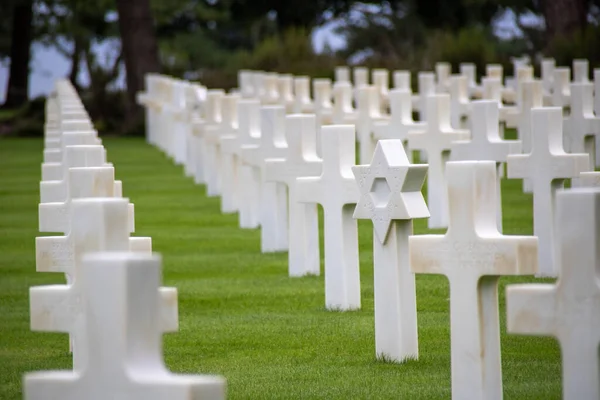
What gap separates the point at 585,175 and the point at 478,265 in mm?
1849

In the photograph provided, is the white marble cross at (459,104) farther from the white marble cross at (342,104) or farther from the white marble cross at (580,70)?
the white marble cross at (580,70)

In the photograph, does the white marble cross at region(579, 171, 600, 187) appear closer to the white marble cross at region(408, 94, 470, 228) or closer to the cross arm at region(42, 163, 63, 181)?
the cross arm at region(42, 163, 63, 181)

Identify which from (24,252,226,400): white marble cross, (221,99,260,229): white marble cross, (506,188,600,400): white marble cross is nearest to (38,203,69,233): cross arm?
(506,188,600,400): white marble cross

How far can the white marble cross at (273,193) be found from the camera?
11398mm

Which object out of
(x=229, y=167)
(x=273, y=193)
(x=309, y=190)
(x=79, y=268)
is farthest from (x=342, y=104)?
(x=79, y=268)

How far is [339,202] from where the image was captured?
8.28 m

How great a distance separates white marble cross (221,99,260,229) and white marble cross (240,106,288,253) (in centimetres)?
131

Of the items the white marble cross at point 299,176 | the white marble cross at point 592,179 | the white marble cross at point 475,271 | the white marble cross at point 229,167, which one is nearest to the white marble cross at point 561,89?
the white marble cross at point 229,167

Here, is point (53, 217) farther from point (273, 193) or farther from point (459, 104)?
point (459, 104)

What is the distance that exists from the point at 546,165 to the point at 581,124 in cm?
357

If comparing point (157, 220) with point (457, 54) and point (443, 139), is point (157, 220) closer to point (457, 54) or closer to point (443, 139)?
point (443, 139)

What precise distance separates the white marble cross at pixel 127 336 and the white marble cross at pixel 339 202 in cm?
455

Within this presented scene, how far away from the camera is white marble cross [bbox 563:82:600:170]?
40.7 feet

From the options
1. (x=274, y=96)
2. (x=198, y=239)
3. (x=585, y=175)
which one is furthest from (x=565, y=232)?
(x=274, y=96)
